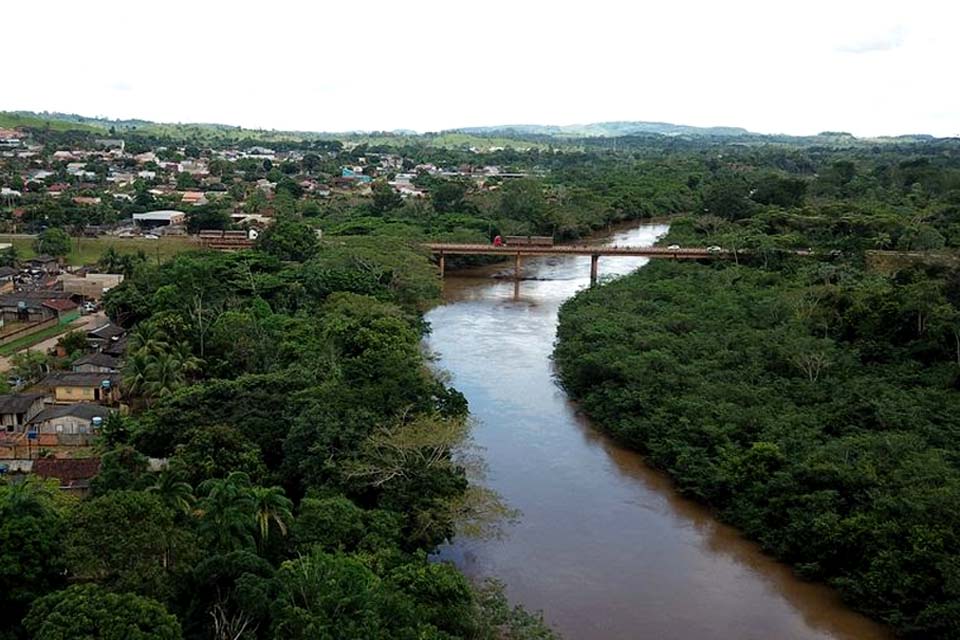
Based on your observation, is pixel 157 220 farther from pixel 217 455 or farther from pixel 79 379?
pixel 217 455

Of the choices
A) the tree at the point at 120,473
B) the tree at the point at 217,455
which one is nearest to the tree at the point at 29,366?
the tree at the point at 120,473

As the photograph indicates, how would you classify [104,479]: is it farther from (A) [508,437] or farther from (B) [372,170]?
(B) [372,170]

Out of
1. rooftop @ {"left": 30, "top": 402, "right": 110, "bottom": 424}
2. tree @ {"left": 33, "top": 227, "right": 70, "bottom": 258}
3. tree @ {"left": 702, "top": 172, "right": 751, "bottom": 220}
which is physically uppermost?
tree @ {"left": 702, "top": 172, "right": 751, "bottom": 220}

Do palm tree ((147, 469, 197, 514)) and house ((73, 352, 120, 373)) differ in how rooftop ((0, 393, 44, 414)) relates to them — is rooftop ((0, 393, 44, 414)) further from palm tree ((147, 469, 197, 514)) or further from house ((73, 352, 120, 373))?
palm tree ((147, 469, 197, 514))

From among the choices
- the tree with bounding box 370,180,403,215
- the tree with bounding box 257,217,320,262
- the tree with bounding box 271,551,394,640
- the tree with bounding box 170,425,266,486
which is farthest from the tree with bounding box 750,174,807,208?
the tree with bounding box 271,551,394,640

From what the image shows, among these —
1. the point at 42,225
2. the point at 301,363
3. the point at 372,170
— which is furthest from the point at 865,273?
the point at 372,170

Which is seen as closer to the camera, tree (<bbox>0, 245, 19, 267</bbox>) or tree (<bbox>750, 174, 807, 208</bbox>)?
tree (<bbox>0, 245, 19, 267</bbox>)

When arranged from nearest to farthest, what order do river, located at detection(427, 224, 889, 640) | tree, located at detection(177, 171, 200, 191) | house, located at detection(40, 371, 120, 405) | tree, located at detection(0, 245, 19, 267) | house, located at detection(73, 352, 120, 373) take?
river, located at detection(427, 224, 889, 640), house, located at detection(40, 371, 120, 405), house, located at detection(73, 352, 120, 373), tree, located at detection(0, 245, 19, 267), tree, located at detection(177, 171, 200, 191)
